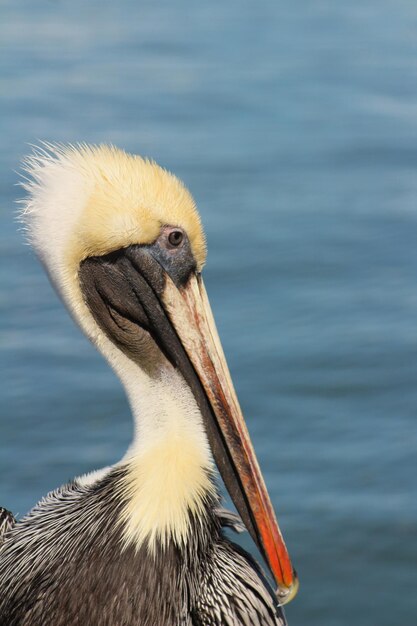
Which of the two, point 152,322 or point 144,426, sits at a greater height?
point 152,322

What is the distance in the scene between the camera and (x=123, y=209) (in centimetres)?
374

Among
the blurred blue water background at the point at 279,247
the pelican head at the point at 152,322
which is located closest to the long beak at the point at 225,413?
the pelican head at the point at 152,322

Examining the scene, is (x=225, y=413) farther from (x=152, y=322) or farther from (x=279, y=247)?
(x=279, y=247)

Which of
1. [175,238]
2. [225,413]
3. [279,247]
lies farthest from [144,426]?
[279,247]

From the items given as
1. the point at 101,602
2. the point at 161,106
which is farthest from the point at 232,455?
the point at 161,106

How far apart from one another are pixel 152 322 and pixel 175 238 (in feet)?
0.83

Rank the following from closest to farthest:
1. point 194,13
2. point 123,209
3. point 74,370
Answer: point 123,209 → point 74,370 → point 194,13

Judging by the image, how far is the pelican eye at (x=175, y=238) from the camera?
380cm

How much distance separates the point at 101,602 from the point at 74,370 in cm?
294

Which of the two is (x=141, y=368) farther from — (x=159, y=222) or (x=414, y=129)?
(x=414, y=129)

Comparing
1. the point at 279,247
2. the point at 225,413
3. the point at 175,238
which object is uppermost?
the point at 279,247

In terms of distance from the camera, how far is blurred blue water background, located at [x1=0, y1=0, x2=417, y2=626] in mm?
5941

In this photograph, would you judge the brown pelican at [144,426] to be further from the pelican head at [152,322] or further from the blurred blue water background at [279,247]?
the blurred blue water background at [279,247]

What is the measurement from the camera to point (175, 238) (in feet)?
12.5
